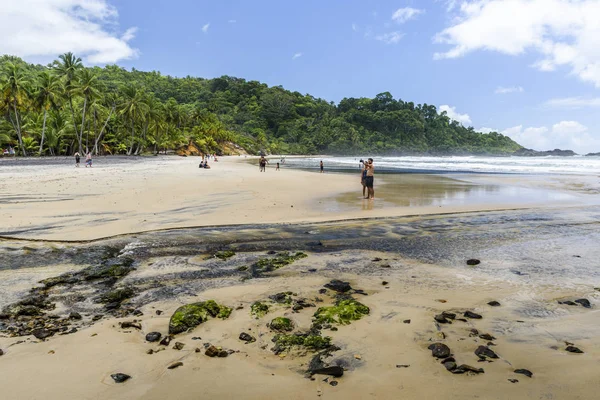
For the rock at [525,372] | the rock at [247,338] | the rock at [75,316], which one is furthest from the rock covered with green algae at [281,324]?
the rock at [75,316]

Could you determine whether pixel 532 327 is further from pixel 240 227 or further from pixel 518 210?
pixel 518 210

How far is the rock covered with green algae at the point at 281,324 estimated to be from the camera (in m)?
3.98

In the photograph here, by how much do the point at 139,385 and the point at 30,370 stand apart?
110 cm

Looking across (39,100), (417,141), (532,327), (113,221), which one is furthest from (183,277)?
(417,141)

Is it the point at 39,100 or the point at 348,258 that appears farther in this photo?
the point at 39,100

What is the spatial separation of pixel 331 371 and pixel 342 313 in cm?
122

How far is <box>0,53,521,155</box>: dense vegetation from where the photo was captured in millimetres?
48031

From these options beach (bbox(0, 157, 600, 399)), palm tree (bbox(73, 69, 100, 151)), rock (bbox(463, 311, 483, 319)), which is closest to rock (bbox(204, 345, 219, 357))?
beach (bbox(0, 157, 600, 399))

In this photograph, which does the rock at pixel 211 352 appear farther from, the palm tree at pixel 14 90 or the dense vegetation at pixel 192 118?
the dense vegetation at pixel 192 118

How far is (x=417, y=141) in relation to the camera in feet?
550

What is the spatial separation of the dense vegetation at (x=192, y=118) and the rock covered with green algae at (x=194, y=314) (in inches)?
2025

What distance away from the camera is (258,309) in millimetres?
4551

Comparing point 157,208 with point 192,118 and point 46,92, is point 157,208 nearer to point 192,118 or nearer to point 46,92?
point 46,92

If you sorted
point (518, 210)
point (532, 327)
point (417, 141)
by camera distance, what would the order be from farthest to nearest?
point (417, 141)
point (518, 210)
point (532, 327)
